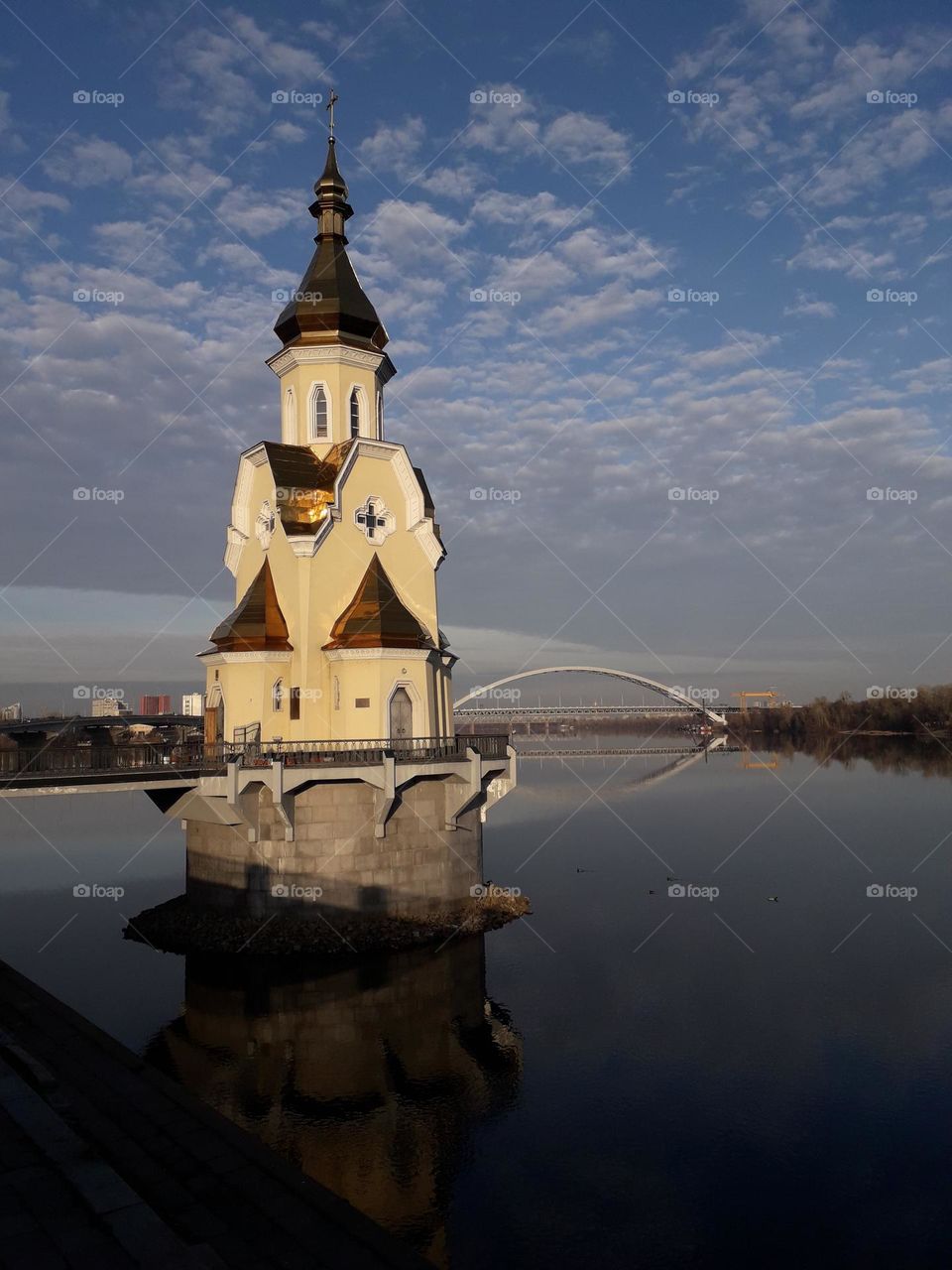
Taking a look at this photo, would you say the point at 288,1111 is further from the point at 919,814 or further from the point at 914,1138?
the point at 919,814

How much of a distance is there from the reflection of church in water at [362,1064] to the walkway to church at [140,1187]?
399 cm

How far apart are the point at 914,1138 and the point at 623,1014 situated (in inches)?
231

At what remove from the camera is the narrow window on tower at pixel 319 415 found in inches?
1024

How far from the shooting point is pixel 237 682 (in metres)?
23.6

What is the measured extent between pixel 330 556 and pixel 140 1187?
1808 centimetres

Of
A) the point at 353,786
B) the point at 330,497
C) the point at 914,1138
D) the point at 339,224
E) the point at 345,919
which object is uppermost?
the point at 339,224

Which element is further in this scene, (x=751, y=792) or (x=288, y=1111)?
(x=751, y=792)

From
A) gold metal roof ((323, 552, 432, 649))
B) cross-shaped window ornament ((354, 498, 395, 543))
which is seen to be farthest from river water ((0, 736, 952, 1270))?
cross-shaped window ornament ((354, 498, 395, 543))

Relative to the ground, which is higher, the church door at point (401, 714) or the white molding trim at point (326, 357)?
the white molding trim at point (326, 357)

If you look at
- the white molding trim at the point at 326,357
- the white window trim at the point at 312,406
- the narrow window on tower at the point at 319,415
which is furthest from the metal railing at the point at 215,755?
the white molding trim at the point at 326,357

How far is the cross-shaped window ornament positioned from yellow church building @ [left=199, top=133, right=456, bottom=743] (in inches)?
1.6

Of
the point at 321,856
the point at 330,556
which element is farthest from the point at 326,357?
the point at 321,856

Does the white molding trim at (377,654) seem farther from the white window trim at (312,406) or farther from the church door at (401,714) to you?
the white window trim at (312,406)

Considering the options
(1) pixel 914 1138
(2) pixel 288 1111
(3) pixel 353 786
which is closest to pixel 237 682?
(3) pixel 353 786
